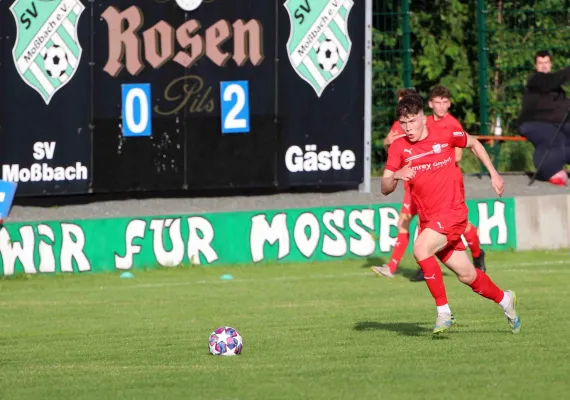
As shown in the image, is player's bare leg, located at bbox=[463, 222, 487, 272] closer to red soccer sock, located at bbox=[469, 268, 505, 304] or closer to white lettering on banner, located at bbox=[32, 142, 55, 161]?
red soccer sock, located at bbox=[469, 268, 505, 304]

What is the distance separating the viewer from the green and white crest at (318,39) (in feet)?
62.9

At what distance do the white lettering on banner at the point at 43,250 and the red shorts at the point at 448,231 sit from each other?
7370mm

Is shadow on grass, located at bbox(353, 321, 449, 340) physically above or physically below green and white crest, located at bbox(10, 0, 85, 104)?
below

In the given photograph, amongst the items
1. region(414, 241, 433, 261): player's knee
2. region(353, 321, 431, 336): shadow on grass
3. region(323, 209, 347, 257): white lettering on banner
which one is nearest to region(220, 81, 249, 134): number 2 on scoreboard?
region(323, 209, 347, 257): white lettering on banner

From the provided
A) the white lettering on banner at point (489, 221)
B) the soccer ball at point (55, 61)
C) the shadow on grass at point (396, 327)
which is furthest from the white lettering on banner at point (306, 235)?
the shadow on grass at point (396, 327)

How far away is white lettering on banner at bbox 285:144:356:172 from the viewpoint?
63.0 feet

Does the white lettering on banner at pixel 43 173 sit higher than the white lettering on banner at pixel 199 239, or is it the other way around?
the white lettering on banner at pixel 43 173

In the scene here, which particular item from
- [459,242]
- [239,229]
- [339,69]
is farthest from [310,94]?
[459,242]

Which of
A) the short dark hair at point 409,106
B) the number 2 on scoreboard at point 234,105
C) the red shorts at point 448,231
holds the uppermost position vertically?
the number 2 on scoreboard at point 234,105

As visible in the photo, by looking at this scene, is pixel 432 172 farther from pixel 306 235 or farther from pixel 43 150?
pixel 43 150

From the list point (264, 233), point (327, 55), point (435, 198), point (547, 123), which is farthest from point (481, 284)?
point (547, 123)

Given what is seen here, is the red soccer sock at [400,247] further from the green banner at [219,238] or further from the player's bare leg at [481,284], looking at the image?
the player's bare leg at [481,284]

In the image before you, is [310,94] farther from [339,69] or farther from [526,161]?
[526,161]

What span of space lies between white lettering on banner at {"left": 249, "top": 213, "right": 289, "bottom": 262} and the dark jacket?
15.4 feet
